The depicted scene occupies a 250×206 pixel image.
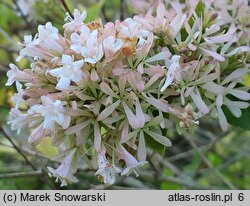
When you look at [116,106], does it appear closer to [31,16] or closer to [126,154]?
[126,154]

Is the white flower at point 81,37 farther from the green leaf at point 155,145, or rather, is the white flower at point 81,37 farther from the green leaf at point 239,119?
the green leaf at point 239,119

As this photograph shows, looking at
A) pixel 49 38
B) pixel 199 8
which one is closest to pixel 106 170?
pixel 49 38

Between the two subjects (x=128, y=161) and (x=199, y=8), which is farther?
(x=199, y=8)

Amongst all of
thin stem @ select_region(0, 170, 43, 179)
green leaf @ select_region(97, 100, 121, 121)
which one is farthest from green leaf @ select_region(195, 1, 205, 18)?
thin stem @ select_region(0, 170, 43, 179)

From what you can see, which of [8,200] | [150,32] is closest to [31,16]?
[8,200]

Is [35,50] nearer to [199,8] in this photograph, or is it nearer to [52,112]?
[52,112]

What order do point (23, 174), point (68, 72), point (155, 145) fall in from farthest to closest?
point (23, 174) < point (155, 145) < point (68, 72)
